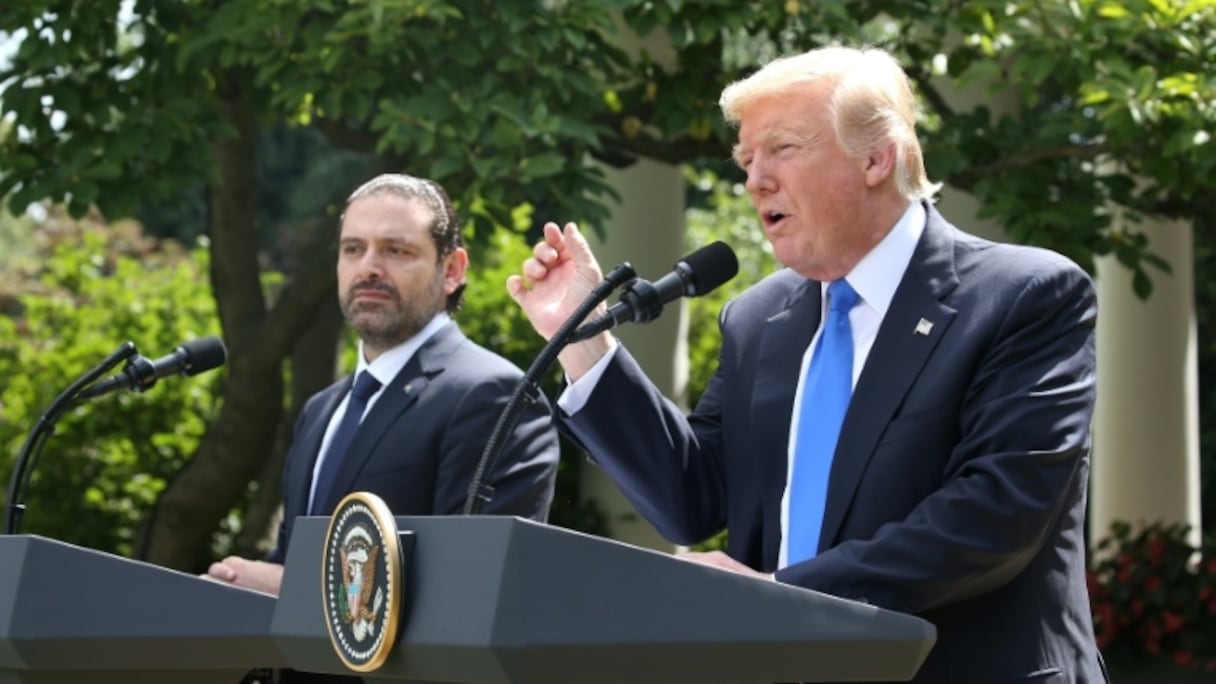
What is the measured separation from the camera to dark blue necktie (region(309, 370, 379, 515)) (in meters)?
5.15

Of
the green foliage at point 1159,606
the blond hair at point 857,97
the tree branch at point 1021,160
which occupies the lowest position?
the green foliage at point 1159,606

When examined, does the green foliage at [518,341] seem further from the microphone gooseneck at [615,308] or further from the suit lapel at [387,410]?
the microphone gooseneck at [615,308]

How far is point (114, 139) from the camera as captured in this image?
25.7 ft

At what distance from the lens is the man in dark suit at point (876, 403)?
330 centimetres

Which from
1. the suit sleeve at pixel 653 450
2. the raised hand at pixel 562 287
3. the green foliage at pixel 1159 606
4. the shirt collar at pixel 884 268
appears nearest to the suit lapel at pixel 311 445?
the suit sleeve at pixel 653 450

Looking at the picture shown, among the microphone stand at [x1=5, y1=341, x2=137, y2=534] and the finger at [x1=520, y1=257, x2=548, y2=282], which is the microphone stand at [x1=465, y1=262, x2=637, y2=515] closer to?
the finger at [x1=520, y1=257, x2=548, y2=282]

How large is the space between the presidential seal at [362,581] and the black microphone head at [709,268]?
2.56 feet

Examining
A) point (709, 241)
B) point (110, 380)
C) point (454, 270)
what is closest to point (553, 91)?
point (454, 270)

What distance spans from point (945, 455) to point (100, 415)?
853cm

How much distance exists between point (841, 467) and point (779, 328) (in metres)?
0.39

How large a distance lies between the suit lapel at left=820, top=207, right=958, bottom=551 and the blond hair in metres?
0.22

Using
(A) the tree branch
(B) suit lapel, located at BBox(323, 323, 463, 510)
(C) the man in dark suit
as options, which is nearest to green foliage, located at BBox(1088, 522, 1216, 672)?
(A) the tree branch

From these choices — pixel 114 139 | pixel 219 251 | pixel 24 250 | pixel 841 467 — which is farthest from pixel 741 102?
pixel 24 250

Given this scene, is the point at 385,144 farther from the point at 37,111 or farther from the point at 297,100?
the point at 37,111
